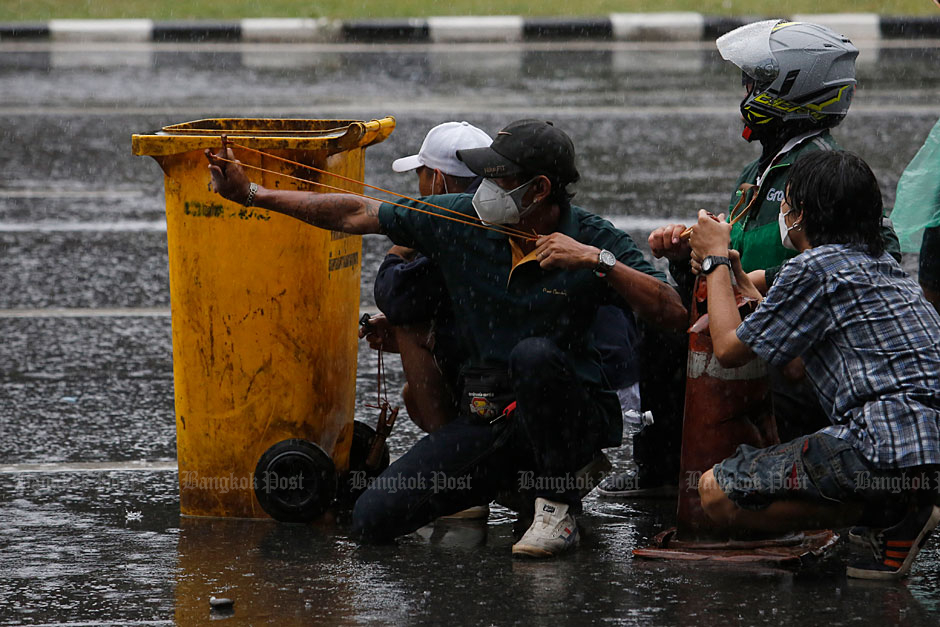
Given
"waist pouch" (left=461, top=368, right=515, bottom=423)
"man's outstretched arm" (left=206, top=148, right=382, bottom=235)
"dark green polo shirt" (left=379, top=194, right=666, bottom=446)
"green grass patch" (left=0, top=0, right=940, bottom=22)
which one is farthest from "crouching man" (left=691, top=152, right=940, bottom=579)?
"green grass patch" (left=0, top=0, right=940, bottom=22)

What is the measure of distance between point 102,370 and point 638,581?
2.88m

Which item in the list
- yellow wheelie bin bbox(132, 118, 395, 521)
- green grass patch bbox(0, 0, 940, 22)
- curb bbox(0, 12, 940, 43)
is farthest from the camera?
green grass patch bbox(0, 0, 940, 22)

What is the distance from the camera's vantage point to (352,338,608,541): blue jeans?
3.78 meters

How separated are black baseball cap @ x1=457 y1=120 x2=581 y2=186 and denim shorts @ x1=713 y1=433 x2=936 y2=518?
955 mm

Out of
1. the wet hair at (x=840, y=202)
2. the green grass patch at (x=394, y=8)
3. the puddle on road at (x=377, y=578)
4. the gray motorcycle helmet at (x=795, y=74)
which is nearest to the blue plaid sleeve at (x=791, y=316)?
the wet hair at (x=840, y=202)

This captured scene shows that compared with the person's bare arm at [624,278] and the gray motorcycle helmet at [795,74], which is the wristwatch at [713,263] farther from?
the gray motorcycle helmet at [795,74]

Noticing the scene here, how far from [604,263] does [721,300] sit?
0.33 meters

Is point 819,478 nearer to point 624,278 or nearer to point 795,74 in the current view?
point 624,278

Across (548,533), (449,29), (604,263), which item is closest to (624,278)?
(604,263)

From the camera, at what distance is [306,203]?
389cm

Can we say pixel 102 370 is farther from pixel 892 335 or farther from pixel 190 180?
pixel 892 335

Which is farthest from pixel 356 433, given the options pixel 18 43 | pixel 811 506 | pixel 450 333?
pixel 18 43

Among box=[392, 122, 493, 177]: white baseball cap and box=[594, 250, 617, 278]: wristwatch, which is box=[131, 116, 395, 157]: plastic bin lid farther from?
box=[594, 250, 617, 278]: wristwatch

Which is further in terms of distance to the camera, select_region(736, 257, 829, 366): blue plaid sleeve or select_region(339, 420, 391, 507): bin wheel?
select_region(339, 420, 391, 507): bin wheel
